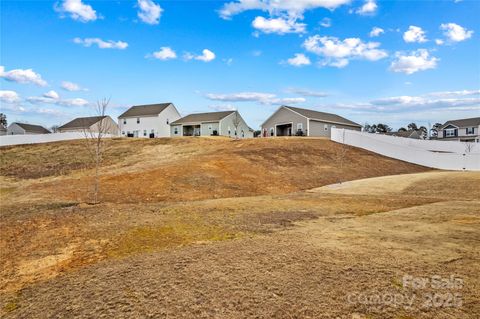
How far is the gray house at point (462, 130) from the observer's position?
63491 millimetres

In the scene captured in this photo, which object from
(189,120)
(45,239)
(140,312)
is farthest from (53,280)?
(189,120)

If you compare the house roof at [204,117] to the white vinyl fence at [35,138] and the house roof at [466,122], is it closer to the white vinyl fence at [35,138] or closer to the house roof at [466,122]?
the white vinyl fence at [35,138]

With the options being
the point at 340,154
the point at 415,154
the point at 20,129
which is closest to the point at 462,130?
the point at 415,154

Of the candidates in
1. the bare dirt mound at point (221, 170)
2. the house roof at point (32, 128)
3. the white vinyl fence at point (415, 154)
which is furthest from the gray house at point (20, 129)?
the white vinyl fence at point (415, 154)

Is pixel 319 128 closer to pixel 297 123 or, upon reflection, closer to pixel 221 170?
pixel 297 123

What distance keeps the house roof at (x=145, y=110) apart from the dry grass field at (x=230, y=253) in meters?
41.1

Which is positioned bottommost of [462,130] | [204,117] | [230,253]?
[230,253]

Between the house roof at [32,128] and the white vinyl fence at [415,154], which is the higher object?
the house roof at [32,128]

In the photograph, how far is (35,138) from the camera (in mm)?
45562

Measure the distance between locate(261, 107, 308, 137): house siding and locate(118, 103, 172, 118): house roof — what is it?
18.5 meters

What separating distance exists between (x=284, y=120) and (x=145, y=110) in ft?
83.5

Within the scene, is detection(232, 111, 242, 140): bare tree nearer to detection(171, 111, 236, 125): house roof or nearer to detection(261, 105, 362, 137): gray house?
detection(171, 111, 236, 125): house roof

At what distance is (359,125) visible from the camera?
55531 mm

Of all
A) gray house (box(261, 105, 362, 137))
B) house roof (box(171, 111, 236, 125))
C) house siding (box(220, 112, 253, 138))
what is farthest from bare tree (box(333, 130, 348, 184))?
house roof (box(171, 111, 236, 125))
